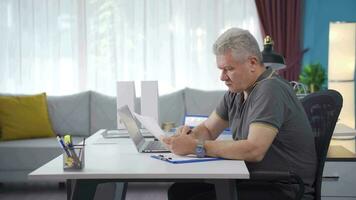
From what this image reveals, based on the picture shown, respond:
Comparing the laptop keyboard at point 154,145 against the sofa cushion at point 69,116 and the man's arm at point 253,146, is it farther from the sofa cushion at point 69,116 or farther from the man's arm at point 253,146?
the sofa cushion at point 69,116

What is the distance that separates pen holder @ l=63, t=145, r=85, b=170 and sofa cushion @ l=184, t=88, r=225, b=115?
296cm

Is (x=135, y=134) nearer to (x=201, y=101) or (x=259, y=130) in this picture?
(x=259, y=130)

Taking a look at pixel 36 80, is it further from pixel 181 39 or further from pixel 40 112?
pixel 181 39

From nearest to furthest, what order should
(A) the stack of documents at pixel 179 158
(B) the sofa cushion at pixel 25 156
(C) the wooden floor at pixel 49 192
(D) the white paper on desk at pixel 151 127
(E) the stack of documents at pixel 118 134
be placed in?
(A) the stack of documents at pixel 179 158, (D) the white paper on desk at pixel 151 127, (E) the stack of documents at pixel 118 134, (C) the wooden floor at pixel 49 192, (B) the sofa cushion at pixel 25 156

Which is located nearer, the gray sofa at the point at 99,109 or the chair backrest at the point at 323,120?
the chair backrest at the point at 323,120

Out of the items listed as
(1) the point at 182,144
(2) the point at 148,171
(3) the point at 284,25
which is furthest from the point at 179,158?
(3) the point at 284,25

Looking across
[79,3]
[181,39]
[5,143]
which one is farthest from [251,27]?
[5,143]

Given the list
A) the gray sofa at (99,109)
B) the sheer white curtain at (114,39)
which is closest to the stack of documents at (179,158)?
the gray sofa at (99,109)

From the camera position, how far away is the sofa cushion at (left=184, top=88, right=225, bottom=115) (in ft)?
15.3

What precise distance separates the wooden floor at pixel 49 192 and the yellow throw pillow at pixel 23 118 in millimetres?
435

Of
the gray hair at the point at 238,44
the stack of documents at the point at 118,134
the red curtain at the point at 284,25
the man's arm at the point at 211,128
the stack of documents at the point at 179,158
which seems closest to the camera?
the stack of documents at the point at 179,158

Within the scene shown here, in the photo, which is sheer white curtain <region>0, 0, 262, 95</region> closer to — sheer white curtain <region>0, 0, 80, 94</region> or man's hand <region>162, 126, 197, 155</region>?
sheer white curtain <region>0, 0, 80, 94</region>

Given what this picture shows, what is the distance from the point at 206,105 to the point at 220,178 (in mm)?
3053

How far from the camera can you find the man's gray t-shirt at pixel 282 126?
1.90 metres
